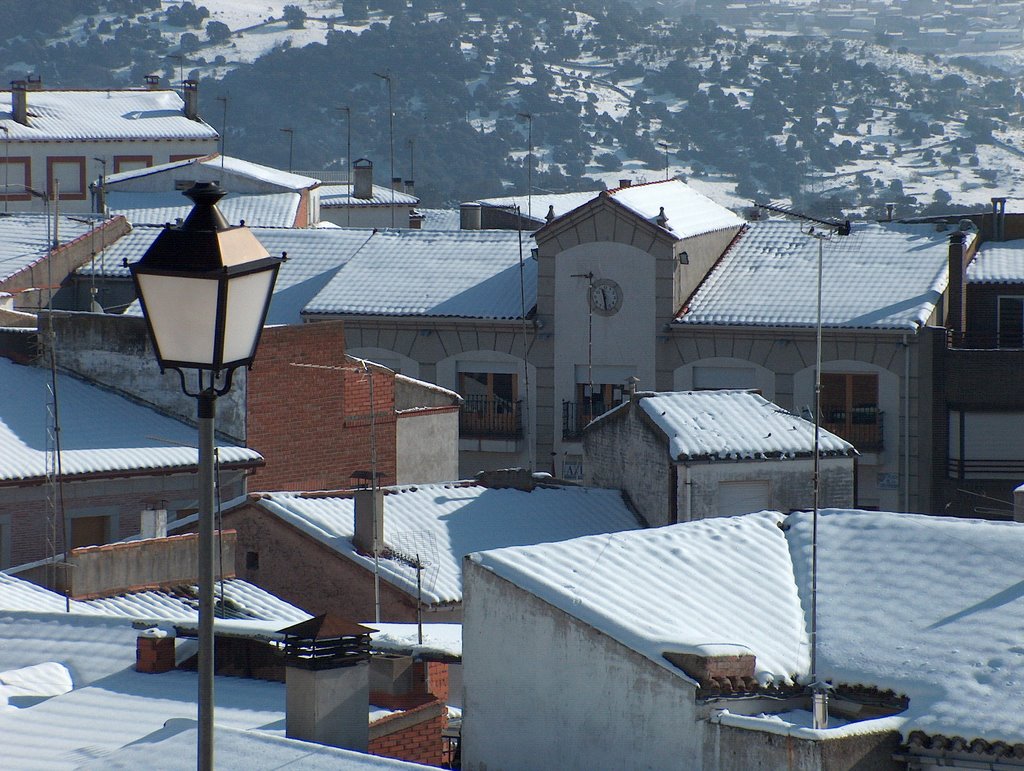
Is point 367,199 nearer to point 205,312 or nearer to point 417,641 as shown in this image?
point 417,641

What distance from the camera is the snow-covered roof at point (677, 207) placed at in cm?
3916

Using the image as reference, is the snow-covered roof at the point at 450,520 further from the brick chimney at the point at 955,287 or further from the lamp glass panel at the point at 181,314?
the lamp glass panel at the point at 181,314

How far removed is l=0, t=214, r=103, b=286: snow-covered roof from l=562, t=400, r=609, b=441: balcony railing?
1204cm

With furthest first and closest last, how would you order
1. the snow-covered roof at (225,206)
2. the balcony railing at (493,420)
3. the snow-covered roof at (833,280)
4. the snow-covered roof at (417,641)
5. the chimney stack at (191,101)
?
the chimney stack at (191,101), the snow-covered roof at (225,206), the balcony railing at (493,420), the snow-covered roof at (833,280), the snow-covered roof at (417,641)

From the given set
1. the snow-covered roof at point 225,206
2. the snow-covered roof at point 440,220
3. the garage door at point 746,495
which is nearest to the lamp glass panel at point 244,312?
the garage door at point 746,495

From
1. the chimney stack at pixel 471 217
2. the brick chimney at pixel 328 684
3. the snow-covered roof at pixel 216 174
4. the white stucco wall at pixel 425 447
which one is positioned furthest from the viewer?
the snow-covered roof at pixel 216 174

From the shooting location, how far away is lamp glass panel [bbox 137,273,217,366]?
6.91m

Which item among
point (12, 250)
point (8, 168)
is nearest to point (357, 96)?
point (8, 168)

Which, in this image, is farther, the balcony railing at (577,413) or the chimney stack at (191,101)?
the chimney stack at (191,101)

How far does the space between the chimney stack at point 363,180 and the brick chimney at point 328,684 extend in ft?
187

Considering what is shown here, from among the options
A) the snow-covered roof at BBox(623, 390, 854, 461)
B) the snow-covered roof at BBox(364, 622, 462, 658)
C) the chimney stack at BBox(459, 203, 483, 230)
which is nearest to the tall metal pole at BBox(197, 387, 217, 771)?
the snow-covered roof at BBox(364, 622, 462, 658)

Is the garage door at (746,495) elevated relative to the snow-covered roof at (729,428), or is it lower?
lower

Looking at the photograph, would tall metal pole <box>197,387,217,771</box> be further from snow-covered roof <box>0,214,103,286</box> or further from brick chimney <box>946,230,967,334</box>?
snow-covered roof <box>0,214,103,286</box>

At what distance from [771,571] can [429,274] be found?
27566mm
